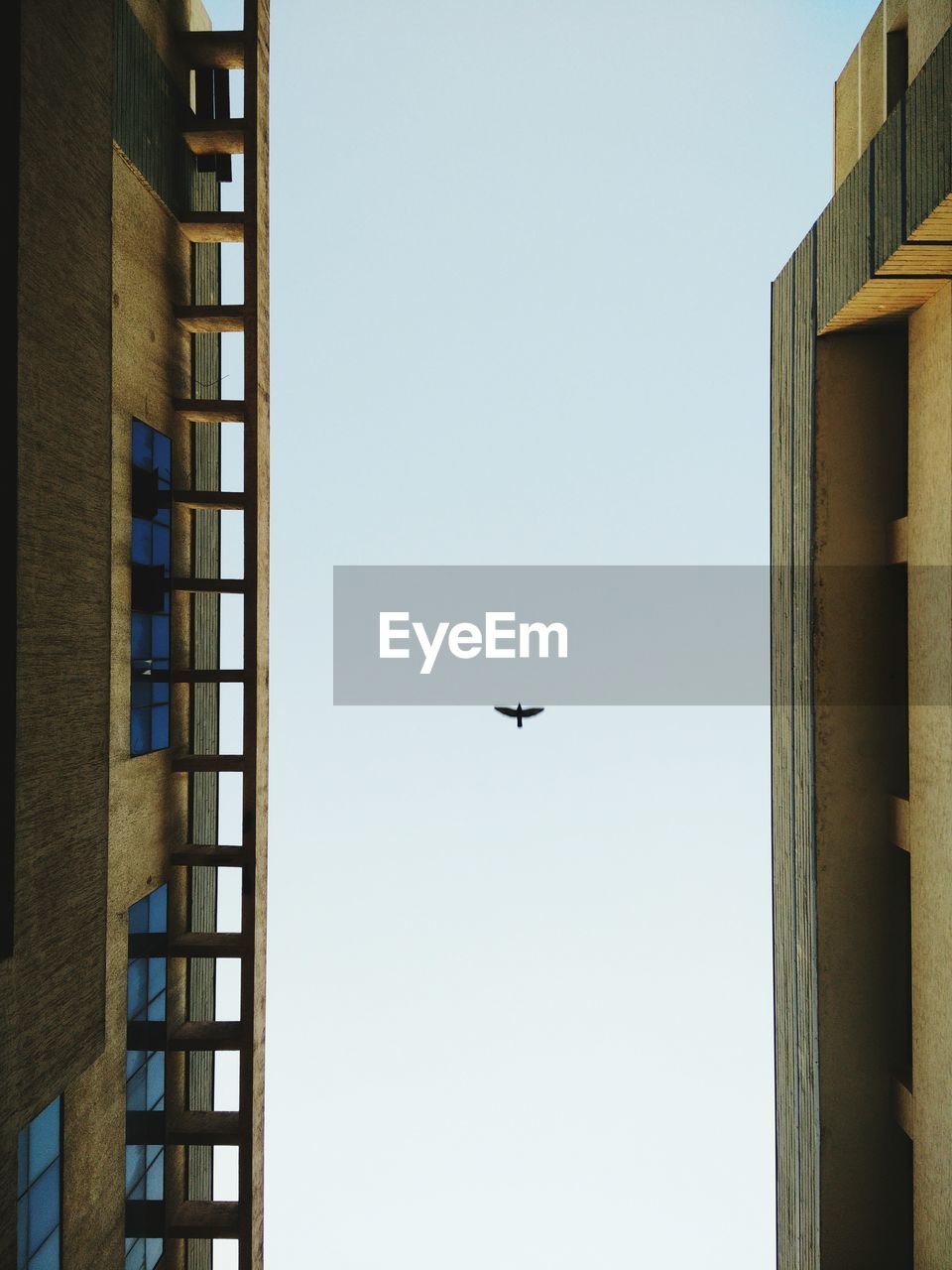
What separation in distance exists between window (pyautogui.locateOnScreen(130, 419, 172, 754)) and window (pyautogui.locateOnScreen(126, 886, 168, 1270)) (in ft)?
13.6

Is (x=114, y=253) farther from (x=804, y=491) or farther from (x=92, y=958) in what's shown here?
(x=804, y=491)

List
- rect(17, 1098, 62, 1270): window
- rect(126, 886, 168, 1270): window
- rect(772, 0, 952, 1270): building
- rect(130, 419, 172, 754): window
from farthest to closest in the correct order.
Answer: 1. rect(130, 419, 172, 754): window
2. rect(126, 886, 168, 1270): window
3. rect(772, 0, 952, 1270): building
4. rect(17, 1098, 62, 1270): window

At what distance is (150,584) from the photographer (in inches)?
739

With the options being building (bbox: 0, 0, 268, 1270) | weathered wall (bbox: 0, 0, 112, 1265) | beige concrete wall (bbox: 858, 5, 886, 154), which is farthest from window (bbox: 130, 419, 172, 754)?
beige concrete wall (bbox: 858, 5, 886, 154)

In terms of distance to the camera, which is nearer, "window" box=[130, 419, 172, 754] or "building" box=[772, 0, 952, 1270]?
"building" box=[772, 0, 952, 1270]

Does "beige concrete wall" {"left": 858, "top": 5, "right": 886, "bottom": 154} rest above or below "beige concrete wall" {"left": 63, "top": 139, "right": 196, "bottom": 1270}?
above

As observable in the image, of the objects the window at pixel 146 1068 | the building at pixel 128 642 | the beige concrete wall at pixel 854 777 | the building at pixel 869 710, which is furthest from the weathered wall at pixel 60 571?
the beige concrete wall at pixel 854 777

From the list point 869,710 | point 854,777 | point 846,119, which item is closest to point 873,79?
point 846,119

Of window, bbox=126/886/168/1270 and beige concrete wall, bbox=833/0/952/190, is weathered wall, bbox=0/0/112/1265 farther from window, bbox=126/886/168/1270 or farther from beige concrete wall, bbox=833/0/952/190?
beige concrete wall, bbox=833/0/952/190

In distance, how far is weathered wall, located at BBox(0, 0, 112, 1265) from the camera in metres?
12.0

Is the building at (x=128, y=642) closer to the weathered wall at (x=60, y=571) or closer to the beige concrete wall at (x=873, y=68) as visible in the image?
the weathered wall at (x=60, y=571)

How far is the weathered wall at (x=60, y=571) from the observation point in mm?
12047

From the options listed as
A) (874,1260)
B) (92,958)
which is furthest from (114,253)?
(874,1260)

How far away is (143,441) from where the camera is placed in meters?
18.7
